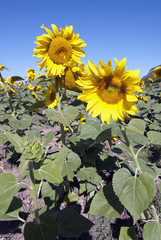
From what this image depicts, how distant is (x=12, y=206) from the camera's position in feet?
4.64

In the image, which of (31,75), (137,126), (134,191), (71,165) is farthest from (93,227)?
(31,75)

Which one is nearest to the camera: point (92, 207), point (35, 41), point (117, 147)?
point (92, 207)

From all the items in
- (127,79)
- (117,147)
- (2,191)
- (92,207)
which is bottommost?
(92,207)

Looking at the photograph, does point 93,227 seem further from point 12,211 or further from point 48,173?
point 48,173

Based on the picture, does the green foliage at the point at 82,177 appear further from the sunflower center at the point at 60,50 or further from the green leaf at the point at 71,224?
the sunflower center at the point at 60,50

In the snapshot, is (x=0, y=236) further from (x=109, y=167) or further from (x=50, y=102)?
(x=50, y=102)

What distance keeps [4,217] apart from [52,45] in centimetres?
170

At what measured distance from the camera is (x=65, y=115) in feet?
6.10

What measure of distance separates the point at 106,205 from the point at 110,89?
991mm

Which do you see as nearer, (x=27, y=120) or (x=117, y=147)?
(x=117, y=147)

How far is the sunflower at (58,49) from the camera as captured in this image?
1958mm

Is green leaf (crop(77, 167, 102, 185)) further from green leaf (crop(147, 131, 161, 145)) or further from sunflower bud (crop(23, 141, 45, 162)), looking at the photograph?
sunflower bud (crop(23, 141, 45, 162))

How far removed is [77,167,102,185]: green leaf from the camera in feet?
6.74

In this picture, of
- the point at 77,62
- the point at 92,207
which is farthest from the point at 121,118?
the point at 77,62
